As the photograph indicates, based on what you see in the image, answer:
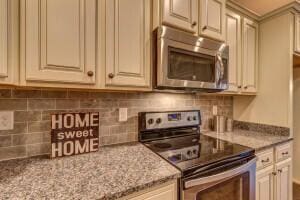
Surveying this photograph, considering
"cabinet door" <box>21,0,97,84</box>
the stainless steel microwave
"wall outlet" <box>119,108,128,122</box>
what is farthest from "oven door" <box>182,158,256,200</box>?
"cabinet door" <box>21,0,97,84</box>

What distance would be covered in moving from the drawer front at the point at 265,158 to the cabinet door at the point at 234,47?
65cm

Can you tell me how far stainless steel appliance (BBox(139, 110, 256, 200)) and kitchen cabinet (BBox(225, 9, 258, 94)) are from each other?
55 cm

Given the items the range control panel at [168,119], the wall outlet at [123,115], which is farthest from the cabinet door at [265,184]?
the wall outlet at [123,115]

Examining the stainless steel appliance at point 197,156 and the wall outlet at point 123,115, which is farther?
the wall outlet at point 123,115

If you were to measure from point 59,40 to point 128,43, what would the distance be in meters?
0.41

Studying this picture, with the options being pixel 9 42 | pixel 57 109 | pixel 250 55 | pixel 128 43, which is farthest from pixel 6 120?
pixel 250 55

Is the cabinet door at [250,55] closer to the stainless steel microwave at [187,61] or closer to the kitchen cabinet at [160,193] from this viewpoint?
the stainless steel microwave at [187,61]

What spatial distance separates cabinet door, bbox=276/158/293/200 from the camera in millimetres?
1721

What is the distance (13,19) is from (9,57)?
182 millimetres

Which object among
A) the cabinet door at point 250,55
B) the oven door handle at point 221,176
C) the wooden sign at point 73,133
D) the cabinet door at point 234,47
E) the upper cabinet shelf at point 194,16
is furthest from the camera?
the cabinet door at point 250,55

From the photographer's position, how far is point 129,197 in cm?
84

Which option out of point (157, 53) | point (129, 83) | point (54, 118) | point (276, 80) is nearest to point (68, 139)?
point (54, 118)

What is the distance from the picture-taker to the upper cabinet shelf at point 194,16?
49.9 inches

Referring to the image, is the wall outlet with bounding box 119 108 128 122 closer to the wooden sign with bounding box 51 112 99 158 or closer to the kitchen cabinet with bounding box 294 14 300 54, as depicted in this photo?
the wooden sign with bounding box 51 112 99 158
